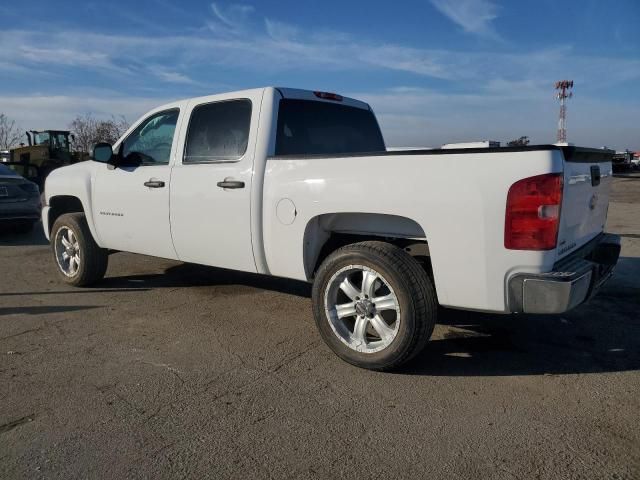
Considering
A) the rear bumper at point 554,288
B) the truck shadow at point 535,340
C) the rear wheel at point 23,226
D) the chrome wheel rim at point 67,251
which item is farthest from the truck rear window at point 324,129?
the rear wheel at point 23,226

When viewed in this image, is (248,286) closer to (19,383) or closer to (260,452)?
(19,383)

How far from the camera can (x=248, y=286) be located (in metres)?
6.03

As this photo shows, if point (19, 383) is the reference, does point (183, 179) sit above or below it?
above

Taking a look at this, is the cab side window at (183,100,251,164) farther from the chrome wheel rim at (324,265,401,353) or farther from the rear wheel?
the rear wheel

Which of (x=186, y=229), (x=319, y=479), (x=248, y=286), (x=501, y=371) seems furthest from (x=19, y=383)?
(x=501, y=371)

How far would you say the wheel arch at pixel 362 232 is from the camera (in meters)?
3.71

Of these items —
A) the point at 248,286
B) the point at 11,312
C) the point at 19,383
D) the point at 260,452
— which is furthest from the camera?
the point at 248,286

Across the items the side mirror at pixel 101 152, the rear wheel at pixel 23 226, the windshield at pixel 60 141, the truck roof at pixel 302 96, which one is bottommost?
the rear wheel at pixel 23 226

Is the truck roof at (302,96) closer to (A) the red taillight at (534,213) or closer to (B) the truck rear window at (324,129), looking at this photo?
(B) the truck rear window at (324,129)

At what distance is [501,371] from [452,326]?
97 cm

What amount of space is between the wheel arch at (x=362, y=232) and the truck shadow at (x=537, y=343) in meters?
0.70

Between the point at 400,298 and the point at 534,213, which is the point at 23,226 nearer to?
the point at 400,298

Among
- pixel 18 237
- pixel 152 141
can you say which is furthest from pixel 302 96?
pixel 18 237

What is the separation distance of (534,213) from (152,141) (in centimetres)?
382
